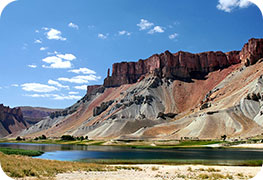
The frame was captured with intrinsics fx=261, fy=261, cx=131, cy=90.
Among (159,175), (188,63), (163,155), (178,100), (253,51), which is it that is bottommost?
(163,155)

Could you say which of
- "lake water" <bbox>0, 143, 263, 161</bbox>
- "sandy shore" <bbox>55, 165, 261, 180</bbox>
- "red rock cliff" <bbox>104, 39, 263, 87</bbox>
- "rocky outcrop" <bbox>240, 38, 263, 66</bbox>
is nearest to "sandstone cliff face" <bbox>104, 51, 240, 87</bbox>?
"red rock cliff" <bbox>104, 39, 263, 87</bbox>

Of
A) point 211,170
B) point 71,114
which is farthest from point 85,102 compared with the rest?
point 211,170

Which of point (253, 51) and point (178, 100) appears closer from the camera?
point (253, 51)

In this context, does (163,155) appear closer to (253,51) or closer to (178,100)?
(178,100)

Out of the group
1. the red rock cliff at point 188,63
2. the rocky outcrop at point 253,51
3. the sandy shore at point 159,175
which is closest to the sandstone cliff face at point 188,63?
the red rock cliff at point 188,63

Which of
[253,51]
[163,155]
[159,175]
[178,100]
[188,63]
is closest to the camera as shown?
[159,175]

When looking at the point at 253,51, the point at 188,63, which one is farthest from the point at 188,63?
the point at 253,51

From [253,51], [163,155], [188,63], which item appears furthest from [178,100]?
[163,155]

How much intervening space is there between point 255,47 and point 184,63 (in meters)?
44.7

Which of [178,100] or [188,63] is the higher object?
[188,63]

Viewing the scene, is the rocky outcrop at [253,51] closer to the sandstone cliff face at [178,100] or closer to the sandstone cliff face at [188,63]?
the sandstone cliff face at [178,100]

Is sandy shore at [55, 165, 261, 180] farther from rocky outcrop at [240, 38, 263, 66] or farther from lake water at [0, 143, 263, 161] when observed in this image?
rocky outcrop at [240, 38, 263, 66]

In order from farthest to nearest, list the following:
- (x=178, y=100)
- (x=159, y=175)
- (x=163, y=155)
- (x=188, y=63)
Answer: (x=188, y=63) < (x=178, y=100) < (x=163, y=155) < (x=159, y=175)

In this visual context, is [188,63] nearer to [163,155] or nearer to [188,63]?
[188,63]
